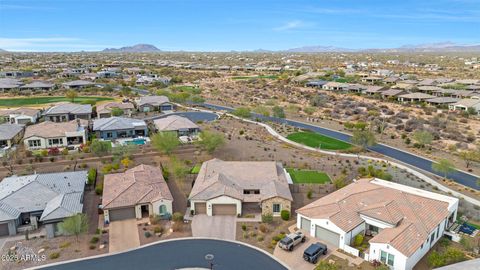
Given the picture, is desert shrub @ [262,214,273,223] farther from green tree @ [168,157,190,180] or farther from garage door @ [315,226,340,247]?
green tree @ [168,157,190,180]

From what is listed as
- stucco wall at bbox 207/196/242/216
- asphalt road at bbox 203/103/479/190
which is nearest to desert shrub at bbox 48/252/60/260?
stucco wall at bbox 207/196/242/216

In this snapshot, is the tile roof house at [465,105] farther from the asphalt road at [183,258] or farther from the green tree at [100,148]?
the green tree at [100,148]

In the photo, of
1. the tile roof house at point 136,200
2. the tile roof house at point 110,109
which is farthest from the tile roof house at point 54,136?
the tile roof house at point 136,200

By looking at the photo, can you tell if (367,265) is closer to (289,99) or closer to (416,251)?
(416,251)

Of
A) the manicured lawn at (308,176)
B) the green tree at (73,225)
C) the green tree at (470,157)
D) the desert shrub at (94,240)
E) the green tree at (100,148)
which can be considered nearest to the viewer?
the green tree at (73,225)

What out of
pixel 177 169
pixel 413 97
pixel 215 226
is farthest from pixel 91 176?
pixel 413 97

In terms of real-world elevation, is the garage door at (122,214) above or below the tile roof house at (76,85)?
below

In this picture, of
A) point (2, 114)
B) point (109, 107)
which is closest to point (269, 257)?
point (109, 107)
